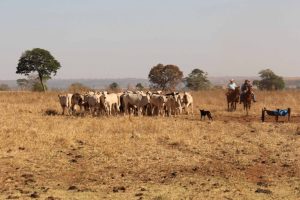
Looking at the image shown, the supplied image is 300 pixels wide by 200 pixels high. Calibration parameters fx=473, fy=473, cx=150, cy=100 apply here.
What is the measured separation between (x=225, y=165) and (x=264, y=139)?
4.47 metres

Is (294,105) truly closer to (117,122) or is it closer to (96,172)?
(117,122)

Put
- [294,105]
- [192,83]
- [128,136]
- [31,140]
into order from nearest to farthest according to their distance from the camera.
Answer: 1. [31,140]
2. [128,136]
3. [294,105]
4. [192,83]

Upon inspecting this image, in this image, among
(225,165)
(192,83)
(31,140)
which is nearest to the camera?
(225,165)

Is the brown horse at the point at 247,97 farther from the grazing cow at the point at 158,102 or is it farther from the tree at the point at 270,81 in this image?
the tree at the point at 270,81

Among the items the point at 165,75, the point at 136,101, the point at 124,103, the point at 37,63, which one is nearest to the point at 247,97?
the point at 136,101

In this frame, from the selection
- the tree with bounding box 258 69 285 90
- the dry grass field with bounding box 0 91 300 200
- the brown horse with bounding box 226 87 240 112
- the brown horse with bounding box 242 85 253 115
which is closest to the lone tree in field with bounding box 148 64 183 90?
the tree with bounding box 258 69 285 90

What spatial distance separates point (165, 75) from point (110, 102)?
51.4 m

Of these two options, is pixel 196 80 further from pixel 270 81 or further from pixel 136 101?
pixel 136 101

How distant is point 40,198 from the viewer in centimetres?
1009

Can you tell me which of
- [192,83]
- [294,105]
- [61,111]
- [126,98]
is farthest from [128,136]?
[192,83]

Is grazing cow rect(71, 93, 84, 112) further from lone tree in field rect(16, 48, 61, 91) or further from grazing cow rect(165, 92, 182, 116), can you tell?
lone tree in field rect(16, 48, 61, 91)

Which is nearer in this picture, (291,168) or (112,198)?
(112,198)

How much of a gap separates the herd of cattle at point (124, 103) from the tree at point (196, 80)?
56569 millimetres

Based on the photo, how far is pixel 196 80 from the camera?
8869cm
